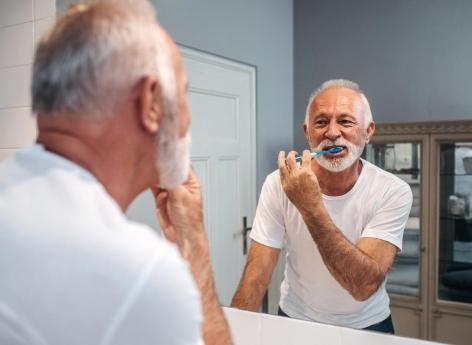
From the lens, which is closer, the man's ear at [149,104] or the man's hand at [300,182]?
the man's ear at [149,104]

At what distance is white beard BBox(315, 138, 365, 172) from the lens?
82 centimetres

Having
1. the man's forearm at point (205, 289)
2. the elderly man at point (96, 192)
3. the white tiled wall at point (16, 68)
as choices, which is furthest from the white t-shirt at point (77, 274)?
the white tiled wall at point (16, 68)

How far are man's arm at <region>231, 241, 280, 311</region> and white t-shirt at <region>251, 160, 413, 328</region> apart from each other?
0.02 meters

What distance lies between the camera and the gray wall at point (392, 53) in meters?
0.77

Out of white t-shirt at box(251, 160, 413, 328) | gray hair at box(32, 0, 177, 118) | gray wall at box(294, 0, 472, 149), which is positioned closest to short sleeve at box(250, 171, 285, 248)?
white t-shirt at box(251, 160, 413, 328)

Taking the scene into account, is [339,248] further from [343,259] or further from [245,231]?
[245,231]

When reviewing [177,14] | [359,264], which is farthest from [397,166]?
[177,14]

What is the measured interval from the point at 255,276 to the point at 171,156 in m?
0.54

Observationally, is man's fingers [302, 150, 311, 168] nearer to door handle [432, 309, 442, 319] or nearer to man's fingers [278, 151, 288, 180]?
man's fingers [278, 151, 288, 180]

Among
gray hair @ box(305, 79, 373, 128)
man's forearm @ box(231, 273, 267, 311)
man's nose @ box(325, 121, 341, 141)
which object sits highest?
gray hair @ box(305, 79, 373, 128)

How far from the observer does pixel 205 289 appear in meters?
0.64

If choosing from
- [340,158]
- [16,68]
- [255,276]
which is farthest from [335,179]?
[16,68]

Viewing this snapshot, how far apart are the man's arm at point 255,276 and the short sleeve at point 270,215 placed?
17 millimetres

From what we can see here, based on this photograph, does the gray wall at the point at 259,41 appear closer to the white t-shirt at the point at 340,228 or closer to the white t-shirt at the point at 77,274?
the white t-shirt at the point at 340,228
